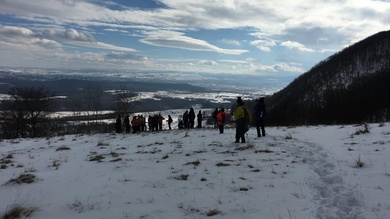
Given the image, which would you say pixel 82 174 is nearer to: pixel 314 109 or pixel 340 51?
pixel 314 109

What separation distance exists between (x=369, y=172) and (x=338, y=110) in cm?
7985

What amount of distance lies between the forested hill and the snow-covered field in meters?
52.2

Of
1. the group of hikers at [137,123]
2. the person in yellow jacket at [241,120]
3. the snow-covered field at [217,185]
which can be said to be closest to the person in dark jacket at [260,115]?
the person in yellow jacket at [241,120]

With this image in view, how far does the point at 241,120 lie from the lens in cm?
1289

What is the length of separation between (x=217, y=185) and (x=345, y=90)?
10297 cm

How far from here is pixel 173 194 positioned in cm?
607

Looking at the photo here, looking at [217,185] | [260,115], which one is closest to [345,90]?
[260,115]

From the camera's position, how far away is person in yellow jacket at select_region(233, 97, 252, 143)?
41.7 feet

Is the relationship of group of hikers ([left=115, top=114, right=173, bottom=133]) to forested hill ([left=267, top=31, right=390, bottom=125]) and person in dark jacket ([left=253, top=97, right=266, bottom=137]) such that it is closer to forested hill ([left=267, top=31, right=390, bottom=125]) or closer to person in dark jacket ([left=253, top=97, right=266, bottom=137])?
person in dark jacket ([left=253, top=97, right=266, bottom=137])

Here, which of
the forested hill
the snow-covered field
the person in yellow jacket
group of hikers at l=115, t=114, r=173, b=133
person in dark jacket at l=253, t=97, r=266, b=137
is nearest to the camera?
Result: the snow-covered field

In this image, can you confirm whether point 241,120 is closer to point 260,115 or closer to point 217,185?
point 260,115

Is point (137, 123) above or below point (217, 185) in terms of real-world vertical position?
below

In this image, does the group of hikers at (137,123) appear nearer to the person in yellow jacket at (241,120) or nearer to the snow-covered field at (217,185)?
the person in yellow jacket at (241,120)

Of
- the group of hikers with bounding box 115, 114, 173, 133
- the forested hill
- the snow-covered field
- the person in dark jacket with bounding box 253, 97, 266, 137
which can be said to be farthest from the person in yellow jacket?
the forested hill
